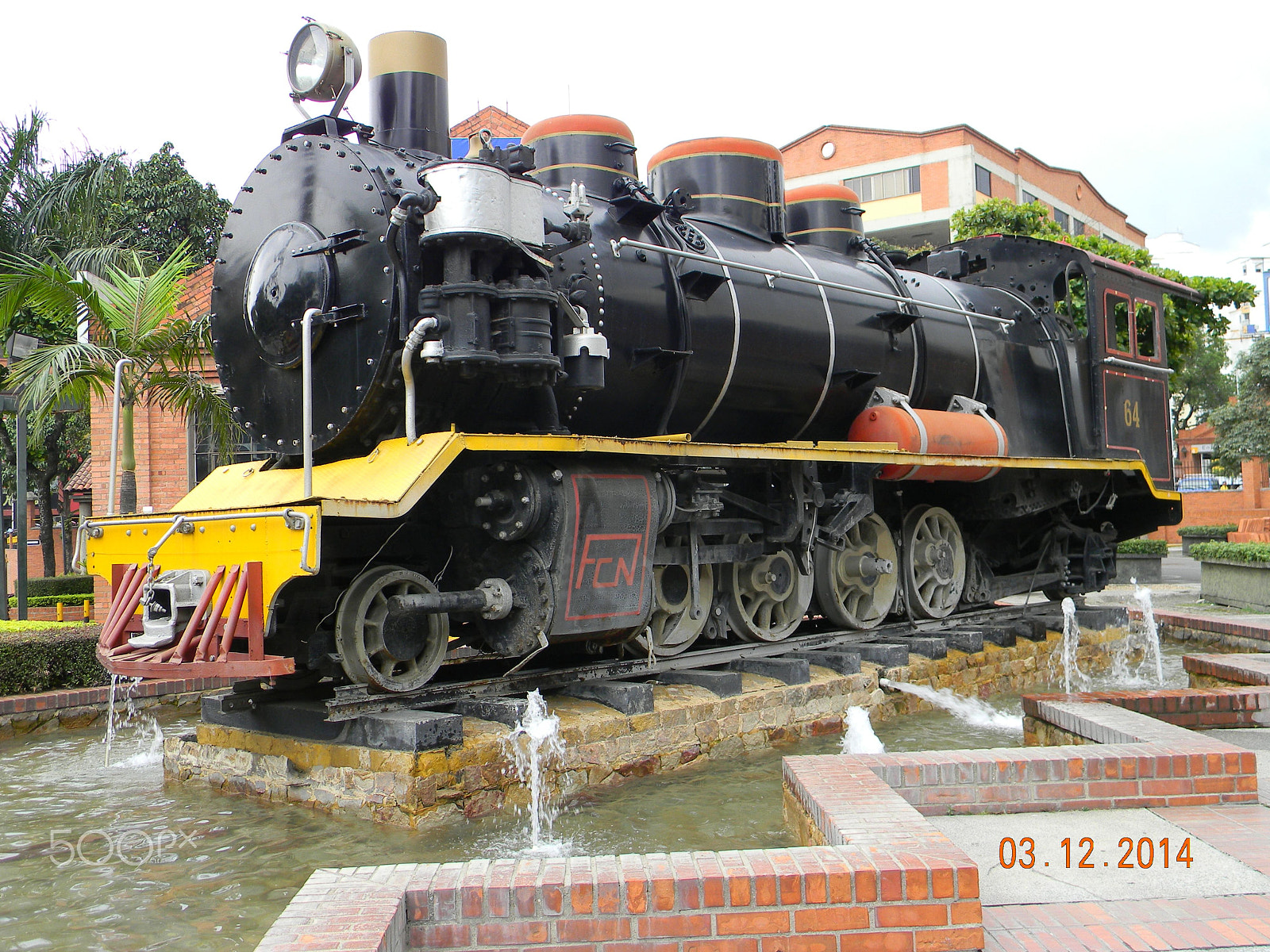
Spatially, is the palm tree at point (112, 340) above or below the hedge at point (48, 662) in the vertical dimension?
above

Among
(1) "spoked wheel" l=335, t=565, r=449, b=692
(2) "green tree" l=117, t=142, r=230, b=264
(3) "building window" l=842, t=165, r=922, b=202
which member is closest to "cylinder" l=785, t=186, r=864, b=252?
(1) "spoked wheel" l=335, t=565, r=449, b=692

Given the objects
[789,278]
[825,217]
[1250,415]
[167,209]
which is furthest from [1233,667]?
[1250,415]

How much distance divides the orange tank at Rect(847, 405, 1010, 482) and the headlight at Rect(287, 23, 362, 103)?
3.83 metres

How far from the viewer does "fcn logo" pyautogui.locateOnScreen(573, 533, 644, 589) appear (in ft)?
16.4

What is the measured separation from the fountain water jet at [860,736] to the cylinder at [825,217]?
12.2 feet

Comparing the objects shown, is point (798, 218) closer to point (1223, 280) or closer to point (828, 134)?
point (1223, 280)

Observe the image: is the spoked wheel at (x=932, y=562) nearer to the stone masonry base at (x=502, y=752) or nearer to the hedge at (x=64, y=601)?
the stone masonry base at (x=502, y=752)

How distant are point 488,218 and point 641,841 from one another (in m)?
2.68

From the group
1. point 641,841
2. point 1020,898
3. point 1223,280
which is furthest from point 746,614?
point 1223,280

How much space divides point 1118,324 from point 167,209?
21590 millimetres

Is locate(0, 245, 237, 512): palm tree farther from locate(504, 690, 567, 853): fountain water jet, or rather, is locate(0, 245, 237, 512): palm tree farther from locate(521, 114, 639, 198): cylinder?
locate(504, 690, 567, 853): fountain water jet

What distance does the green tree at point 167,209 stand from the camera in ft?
79.8

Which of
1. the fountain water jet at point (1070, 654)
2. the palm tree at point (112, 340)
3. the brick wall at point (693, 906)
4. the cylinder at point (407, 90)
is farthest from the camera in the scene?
the fountain water jet at point (1070, 654)

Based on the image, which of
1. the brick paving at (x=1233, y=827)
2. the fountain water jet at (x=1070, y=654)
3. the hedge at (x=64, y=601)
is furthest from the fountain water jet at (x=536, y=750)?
the hedge at (x=64, y=601)
